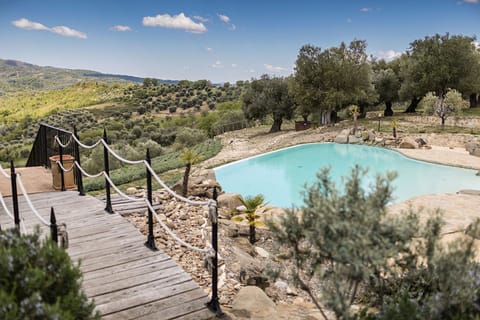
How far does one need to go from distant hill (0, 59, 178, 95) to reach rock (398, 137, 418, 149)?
7864 cm

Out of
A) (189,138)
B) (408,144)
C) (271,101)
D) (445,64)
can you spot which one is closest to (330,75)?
A: (271,101)

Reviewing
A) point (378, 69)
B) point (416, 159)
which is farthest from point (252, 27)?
point (416, 159)

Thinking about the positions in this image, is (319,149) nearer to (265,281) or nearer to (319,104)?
(319,104)

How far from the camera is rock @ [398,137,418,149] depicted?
19875 millimetres

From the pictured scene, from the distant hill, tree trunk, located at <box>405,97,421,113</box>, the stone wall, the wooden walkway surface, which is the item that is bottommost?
the wooden walkway surface

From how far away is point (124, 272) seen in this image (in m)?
4.30

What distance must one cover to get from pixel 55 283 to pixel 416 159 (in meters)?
18.4

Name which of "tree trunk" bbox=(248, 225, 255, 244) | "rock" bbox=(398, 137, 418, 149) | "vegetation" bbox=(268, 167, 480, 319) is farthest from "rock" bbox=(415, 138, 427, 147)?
"vegetation" bbox=(268, 167, 480, 319)

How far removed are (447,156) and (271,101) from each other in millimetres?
13693

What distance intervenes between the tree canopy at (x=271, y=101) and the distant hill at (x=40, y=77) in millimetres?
66100

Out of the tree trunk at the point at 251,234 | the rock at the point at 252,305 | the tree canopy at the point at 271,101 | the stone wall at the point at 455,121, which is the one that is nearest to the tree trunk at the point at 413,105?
the stone wall at the point at 455,121

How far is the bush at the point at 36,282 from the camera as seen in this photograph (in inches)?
79.9

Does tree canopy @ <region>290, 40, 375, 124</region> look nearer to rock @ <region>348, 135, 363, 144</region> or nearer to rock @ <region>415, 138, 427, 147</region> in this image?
rock @ <region>348, 135, 363, 144</region>

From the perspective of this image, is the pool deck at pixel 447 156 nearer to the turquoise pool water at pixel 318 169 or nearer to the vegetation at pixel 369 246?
the turquoise pool water at pixel 318 169
